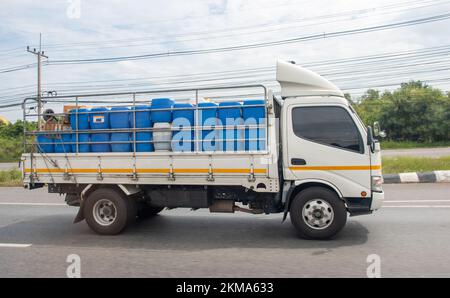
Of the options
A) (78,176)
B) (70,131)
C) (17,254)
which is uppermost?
(70,131)

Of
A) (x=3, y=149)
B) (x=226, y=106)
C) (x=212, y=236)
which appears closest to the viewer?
(x=226, y=106)

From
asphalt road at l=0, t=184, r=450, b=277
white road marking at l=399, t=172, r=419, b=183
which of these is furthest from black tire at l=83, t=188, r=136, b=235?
white road marking at l=399, t=172, r=419, b=183

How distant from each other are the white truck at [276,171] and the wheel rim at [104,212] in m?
0.02

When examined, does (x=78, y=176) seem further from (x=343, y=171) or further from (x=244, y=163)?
(x=343, y=171)

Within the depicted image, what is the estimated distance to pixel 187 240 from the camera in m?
6.60

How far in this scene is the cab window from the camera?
20.7 ft

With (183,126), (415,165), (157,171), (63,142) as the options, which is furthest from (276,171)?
(415,165)

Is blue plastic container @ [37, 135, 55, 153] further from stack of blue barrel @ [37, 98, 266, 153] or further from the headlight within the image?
the headlight

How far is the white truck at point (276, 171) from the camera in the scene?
20.4ft

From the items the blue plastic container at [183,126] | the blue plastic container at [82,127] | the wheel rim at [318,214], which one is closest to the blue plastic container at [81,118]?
the blue plastic container at [82,127]

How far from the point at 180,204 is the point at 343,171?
2.68 m

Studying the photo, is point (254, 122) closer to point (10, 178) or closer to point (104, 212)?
point (104, 212)

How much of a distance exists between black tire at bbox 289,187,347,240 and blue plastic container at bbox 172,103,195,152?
6.33ft

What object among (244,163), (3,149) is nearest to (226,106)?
(244,163)
